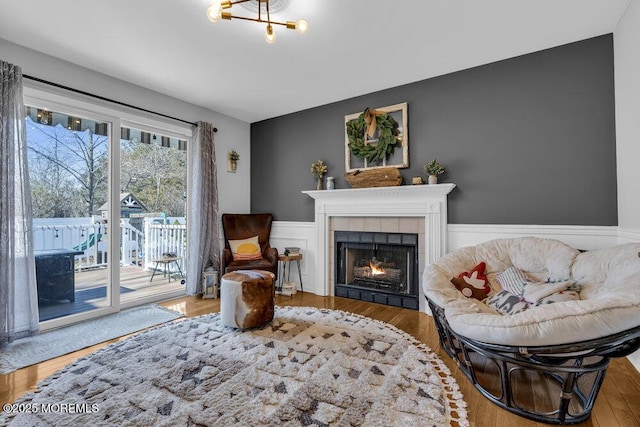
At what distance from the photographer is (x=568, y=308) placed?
4.64 feet

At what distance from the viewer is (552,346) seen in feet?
4.65

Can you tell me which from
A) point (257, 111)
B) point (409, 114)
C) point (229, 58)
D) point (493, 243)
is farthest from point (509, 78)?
point (257, 111)

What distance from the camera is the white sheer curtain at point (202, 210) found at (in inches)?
155

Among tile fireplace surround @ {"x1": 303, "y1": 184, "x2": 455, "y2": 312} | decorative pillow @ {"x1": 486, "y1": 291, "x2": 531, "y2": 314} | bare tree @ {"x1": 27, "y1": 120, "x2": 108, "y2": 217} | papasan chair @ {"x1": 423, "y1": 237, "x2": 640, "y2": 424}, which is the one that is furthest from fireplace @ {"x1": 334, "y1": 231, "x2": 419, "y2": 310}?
bare tree @ {"x1": 27, "y1": 120, "x2": 108, "y2": 217}

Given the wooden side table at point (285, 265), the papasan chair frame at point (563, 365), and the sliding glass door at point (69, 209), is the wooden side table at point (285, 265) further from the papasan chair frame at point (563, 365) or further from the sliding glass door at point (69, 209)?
the papasan chair frame at point (563, 365)

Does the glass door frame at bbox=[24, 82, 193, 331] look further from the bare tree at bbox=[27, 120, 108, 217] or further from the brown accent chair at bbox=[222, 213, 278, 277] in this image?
the brown accent chair at bbox=[222, 213, 278, 277]

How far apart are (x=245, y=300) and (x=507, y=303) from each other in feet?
6.96

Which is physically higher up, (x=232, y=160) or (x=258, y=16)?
(x=258, y=16)

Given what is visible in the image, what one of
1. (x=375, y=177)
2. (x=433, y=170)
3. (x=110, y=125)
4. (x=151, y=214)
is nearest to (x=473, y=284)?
(x=433, y=170)

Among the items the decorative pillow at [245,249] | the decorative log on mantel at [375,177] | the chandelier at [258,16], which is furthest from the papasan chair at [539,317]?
the decorative pillow at [245,249]

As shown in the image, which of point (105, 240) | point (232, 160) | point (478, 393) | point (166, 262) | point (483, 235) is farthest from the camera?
point (232, 160)

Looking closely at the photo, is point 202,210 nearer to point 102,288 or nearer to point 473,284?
point 102,288

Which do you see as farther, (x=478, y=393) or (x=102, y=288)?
(x=102, y=288)

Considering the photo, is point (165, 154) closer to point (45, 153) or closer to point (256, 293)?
point (45, 153)
